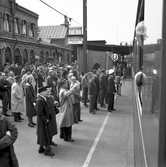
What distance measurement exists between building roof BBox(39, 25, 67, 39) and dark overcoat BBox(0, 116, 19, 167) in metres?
47.9

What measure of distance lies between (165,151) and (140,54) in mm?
3440

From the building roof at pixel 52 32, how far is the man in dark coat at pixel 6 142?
157ft

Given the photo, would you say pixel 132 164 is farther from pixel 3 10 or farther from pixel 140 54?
pixel 3 10

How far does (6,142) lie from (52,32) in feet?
165

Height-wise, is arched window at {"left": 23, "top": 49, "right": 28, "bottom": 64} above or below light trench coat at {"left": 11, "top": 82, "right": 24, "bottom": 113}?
above

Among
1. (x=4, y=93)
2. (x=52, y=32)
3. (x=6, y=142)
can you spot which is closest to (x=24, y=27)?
(x=4, y=93)

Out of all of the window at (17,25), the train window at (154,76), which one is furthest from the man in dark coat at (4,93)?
the window at (17,25)

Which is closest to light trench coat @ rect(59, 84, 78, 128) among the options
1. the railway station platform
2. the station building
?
the railway station platform

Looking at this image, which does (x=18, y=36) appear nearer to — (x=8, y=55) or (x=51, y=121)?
(x=8, y=55)

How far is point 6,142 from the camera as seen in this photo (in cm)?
278

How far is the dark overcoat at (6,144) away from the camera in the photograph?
278cm

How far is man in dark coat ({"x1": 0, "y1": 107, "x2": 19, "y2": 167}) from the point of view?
110 inches

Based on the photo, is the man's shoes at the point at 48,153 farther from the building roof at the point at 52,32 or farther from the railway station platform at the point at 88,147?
the building roof at the point at 52,32

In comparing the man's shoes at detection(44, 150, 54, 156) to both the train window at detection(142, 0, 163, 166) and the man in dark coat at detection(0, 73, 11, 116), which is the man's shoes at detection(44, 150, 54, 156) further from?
the train window at detection(142, 0, 163, 166)
